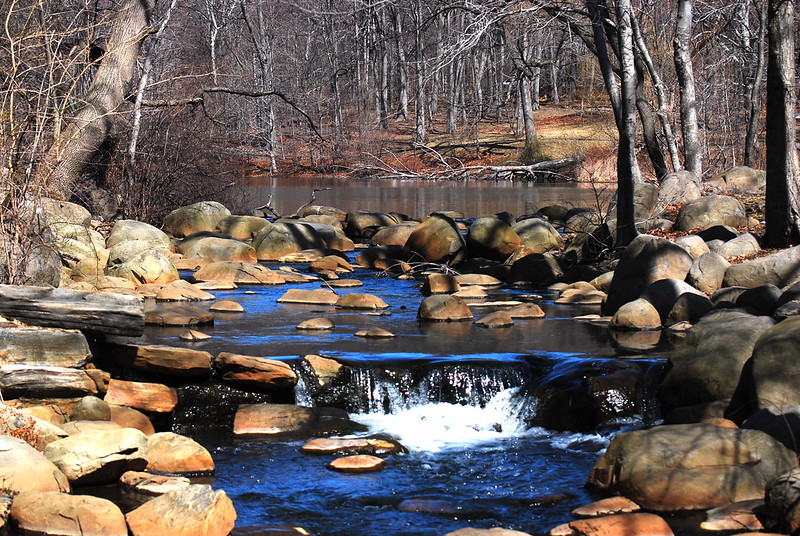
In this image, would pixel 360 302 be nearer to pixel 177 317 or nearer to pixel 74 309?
pixel 177 317

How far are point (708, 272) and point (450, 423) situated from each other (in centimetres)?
495

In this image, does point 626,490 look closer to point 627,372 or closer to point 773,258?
point 627,372

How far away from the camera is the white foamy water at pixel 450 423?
7578mm

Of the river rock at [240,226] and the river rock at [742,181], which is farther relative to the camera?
the river rock at [240,226]

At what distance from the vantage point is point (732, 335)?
797 centimetres

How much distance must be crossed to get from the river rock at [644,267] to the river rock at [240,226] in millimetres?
9452

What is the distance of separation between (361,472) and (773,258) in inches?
255

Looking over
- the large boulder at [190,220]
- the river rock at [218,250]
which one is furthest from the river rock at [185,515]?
the large boulder at [190,220]

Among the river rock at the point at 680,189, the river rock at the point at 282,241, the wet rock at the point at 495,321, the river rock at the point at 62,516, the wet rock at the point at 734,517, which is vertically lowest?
the wet rock at the point at 734,517

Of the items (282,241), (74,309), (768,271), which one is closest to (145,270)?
(282,241)

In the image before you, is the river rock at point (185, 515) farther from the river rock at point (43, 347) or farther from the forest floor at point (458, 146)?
the forest floor at point (458, 146)

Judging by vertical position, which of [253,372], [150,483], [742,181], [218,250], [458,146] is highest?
[458,146]

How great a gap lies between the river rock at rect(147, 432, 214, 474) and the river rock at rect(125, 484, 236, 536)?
1.02 m

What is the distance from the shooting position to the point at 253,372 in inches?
326
